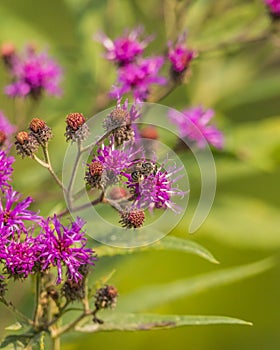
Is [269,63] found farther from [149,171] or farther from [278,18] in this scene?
[149,171]

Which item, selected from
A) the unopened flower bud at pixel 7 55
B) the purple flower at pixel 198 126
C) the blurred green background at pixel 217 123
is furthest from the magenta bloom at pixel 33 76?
the purple flower at pixel 198 126

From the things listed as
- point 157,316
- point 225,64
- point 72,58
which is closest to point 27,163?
point 72,58

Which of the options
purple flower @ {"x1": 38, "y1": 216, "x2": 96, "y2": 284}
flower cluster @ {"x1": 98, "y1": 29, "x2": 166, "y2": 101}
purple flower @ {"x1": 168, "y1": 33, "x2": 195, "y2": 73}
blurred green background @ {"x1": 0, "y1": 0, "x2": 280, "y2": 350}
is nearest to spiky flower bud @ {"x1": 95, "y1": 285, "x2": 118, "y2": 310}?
purple flower @ {"x1": 38, "y1": 216, "x2": 96, "y2": 284}

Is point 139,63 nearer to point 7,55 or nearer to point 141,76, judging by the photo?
point 141,76

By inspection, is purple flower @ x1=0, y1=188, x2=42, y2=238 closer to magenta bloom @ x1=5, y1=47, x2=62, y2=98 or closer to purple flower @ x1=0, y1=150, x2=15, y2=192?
purple flower @ x1=0, y1=150, x2=15, y2=192

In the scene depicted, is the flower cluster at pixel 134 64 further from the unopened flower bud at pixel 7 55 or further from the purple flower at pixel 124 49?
the unopened flower bud at pixel 7 55
